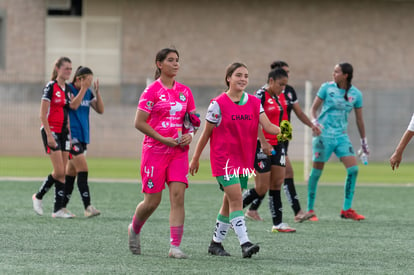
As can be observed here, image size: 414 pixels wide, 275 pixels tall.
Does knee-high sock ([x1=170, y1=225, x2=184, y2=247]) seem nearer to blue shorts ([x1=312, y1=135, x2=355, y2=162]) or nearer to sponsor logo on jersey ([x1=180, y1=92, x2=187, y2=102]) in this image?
sponsor logo on jersey ([x1=180, y1=92, x2=187, y2=102])

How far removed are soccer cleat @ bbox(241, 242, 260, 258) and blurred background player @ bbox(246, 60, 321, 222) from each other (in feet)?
10.4

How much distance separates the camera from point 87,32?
1234 inches

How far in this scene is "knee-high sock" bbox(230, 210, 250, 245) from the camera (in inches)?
332

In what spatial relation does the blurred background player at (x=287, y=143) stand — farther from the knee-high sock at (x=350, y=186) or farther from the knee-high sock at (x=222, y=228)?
the knee-high sock at (x=222, y=228)

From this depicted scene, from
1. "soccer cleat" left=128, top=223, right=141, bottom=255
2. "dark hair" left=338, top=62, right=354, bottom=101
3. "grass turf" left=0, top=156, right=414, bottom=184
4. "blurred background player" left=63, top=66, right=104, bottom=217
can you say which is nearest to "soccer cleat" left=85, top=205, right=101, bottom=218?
"blurred background player" left=63, top=66, right=104, bottom=217

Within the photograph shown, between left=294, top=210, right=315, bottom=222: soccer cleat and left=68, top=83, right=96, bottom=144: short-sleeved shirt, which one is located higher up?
left=68, top=83, right=96, bottom=144: short-sleeved shirt

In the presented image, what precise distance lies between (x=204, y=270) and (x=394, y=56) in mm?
25488

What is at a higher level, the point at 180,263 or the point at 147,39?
the point at 147,39

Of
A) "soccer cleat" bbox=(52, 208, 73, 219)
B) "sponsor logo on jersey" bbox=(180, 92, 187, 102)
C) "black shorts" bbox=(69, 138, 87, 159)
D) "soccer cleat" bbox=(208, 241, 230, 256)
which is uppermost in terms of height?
"sponsor logo on jersey" bbox=(180, 92, 187, 102)

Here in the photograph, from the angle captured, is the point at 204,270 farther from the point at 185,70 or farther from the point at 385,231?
the point at 185,70

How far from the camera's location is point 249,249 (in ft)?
27.2

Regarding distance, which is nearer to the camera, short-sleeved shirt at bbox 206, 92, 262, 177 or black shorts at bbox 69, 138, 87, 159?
short-sleeved shirt at bbox 206, 92, 262, 177

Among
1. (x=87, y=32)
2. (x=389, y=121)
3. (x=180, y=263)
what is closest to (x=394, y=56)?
(x=389, y=121)

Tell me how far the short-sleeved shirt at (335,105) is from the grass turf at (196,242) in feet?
4.04
